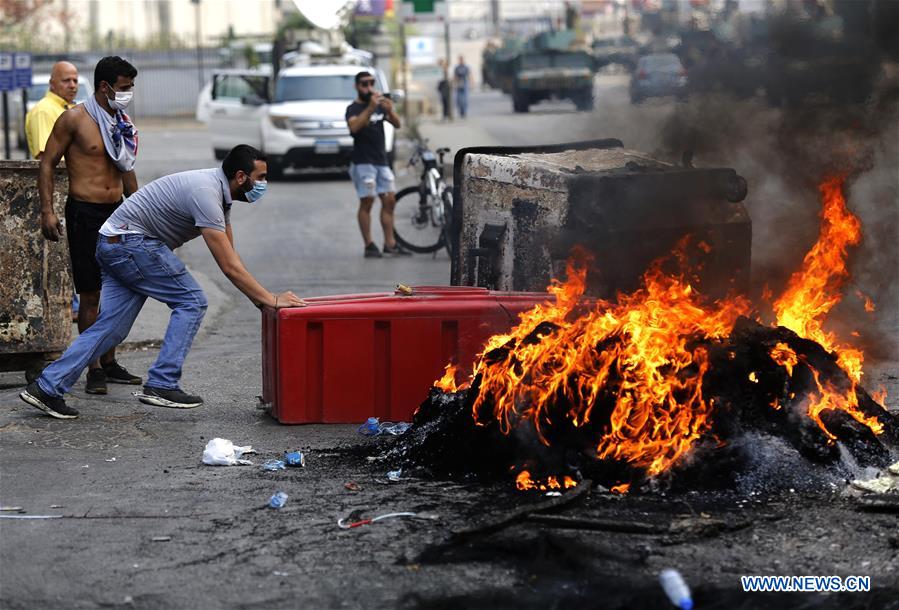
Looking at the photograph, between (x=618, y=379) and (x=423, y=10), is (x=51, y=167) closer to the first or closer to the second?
(x=618, y=379)

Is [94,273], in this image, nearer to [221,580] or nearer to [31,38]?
[221,580]

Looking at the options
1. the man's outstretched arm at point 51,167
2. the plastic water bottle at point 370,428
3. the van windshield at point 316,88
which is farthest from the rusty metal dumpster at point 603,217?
the van windshield at point 316,88

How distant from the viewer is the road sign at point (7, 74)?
19047mm

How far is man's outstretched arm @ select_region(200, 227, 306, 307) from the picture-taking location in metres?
7.20

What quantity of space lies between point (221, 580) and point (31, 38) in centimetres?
4705

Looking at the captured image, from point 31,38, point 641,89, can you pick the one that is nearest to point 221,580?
point 641,89

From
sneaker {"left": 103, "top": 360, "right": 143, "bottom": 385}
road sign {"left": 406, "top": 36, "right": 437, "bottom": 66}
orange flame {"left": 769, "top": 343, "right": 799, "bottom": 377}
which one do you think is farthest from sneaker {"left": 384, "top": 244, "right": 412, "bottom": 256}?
road sign {"left": 406, "top": 36, "right": 437, "bottom": 66}

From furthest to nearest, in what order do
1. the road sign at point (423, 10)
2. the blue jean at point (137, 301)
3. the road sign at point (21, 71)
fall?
the road sign at point (423, 10) → the road sign at point (21, 71) → the blue jean at point (137, 301)

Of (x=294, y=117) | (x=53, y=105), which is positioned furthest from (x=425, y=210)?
(x=294, y=117)

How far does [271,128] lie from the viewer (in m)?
22.8

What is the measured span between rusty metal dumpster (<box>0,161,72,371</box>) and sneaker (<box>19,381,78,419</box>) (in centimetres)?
97

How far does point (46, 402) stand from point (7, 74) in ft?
42.8

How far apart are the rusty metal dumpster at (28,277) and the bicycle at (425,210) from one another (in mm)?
7122

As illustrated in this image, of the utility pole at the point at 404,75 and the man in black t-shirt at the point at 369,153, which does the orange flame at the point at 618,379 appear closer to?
the man in black t-shirt at the point at 369,153
